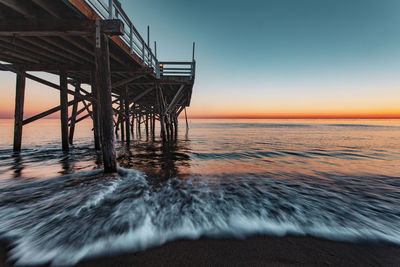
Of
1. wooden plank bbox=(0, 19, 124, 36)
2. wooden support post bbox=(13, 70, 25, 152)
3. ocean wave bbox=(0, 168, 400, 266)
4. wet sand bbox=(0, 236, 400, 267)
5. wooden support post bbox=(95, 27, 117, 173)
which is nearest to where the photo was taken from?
wet sand bbox=(0, 236, 400, 267)

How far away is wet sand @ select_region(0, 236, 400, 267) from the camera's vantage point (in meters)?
1.53

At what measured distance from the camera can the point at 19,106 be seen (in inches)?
250

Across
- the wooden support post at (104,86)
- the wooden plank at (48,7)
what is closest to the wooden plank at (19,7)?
the wooden plank at (48,7)

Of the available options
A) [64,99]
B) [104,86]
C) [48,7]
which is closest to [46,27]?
[48,7]

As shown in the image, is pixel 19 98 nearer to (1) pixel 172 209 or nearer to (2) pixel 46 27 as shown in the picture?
(2) pixel 46 27

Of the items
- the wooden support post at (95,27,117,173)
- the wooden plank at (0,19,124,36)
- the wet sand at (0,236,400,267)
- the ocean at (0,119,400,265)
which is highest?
the wooden plank at (0,19,124,36)

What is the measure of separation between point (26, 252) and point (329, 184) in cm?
576

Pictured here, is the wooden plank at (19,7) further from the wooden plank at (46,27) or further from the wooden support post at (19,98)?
the wooden support post at (19,98)

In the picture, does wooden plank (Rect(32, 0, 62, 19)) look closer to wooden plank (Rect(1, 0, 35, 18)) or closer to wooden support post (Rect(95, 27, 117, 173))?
wooden plank (Rect(1, 0, 35, 18))

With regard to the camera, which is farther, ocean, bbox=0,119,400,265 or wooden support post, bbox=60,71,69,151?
wooden support post, bbox=60,71,69,151

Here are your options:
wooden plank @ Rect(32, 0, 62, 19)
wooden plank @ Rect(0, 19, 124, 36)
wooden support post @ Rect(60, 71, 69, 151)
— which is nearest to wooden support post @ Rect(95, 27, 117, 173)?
wooden plank @ Rect(0, 19, 124, 36)

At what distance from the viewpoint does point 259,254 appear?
1650 mm

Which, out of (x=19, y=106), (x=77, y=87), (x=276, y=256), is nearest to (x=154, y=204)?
(x=276, y=256)

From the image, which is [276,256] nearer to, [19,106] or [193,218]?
[193,218]
